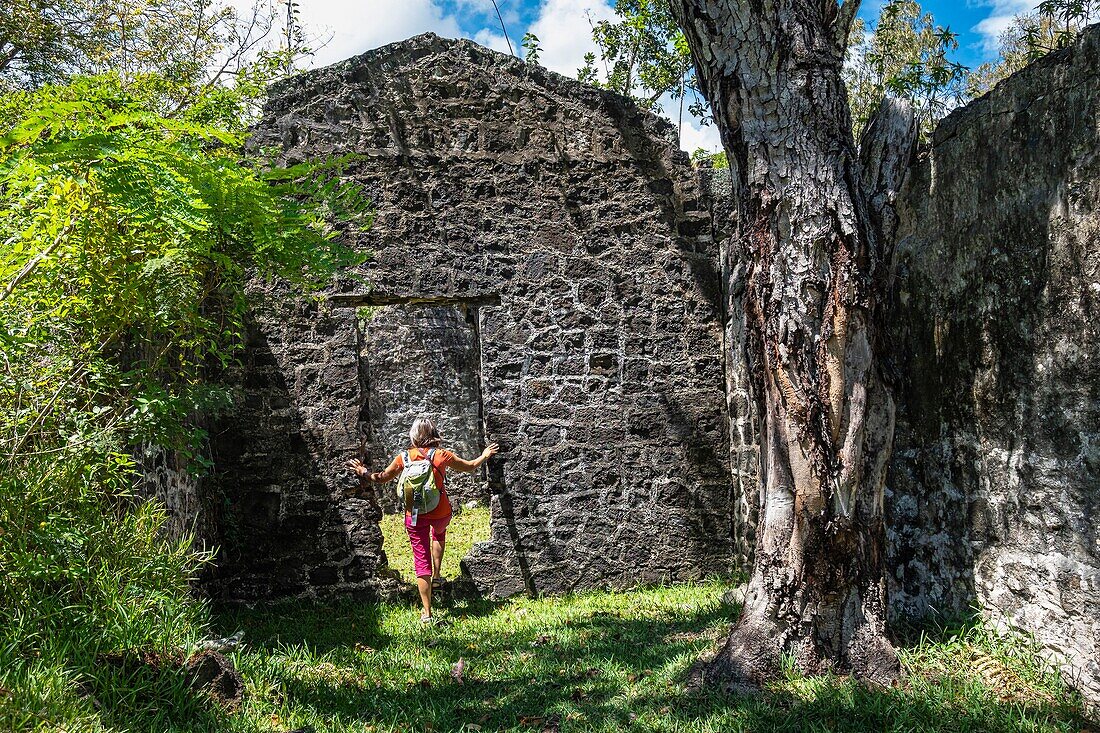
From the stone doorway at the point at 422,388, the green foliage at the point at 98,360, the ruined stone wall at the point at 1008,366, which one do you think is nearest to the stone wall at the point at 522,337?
the green foliage at the point at 98,360

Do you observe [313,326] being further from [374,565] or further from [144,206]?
[144,206]

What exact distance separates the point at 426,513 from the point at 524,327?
70.1 inches

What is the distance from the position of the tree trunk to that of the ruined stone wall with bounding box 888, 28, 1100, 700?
1.52 feet

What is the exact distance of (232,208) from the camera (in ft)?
14.6

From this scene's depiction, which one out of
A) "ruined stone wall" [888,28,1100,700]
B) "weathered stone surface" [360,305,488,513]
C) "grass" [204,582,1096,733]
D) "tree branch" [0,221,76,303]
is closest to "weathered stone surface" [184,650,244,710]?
"grass" [204,582,1096,733]

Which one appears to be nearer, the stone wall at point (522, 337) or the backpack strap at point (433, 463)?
the backpack strap at point (433, 463)

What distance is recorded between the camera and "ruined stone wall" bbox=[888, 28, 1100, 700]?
355 cm

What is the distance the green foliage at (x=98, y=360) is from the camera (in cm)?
345

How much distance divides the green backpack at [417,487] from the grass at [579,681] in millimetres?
859

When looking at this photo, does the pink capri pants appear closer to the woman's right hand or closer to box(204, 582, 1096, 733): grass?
box(204, 582, 1096, 733): grass

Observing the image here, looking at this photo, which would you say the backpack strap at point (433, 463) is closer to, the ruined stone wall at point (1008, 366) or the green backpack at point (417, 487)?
the green backpack at point (417, 487)

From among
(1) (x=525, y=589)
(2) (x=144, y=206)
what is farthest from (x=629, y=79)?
(2) (x=144, y=206)

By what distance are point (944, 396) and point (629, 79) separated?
1186 centimetres

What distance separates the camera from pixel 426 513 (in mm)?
6125
